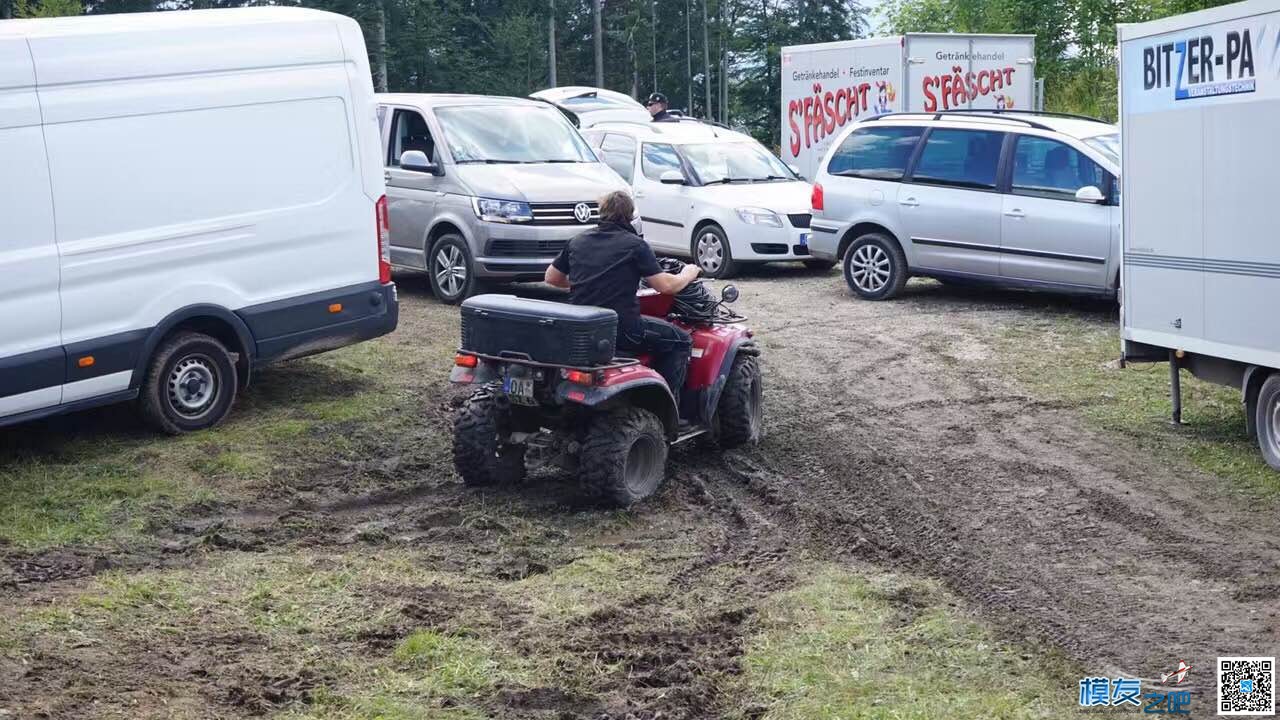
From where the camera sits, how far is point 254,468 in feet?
29.4

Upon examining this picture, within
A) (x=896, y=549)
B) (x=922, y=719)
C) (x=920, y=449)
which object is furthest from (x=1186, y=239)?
(x=922, y=719)

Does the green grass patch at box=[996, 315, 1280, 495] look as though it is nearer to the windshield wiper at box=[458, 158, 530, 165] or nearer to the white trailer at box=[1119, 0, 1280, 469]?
the white trailer at box=[1119, 0, 1280, 469]

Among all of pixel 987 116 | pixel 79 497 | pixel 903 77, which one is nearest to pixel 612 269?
pixel 79 497

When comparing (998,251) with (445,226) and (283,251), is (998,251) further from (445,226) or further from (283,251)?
(283,251)

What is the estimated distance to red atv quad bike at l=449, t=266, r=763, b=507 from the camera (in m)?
7.74

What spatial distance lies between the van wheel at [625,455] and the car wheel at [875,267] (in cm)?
750

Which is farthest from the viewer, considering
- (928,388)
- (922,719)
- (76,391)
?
(928,388)

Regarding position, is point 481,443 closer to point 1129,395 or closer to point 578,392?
point 578,392

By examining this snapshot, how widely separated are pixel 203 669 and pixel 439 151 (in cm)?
1002

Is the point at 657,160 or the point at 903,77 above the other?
the point at 903,77

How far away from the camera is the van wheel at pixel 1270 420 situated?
844 cm

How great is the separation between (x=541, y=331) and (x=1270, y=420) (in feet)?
14.2

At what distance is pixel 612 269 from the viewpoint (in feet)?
26.7

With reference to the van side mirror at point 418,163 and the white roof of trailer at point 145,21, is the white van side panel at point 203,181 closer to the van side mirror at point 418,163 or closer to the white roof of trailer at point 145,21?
the white roof of trailer at point 145,21
